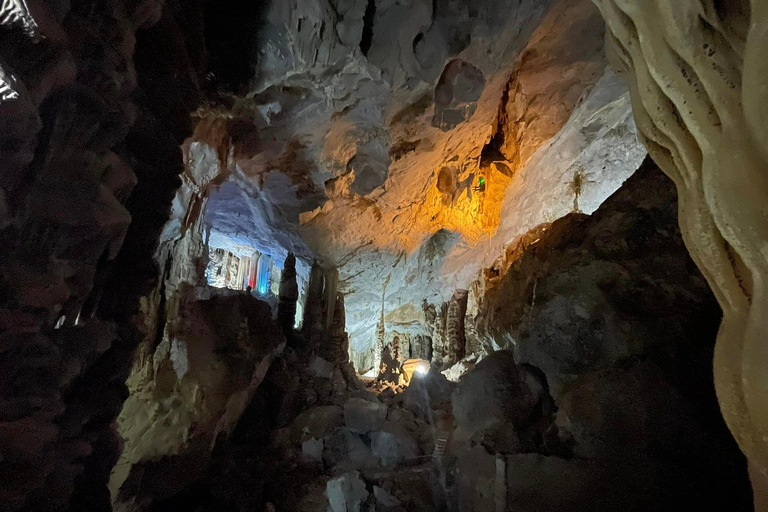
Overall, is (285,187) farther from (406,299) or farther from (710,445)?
(710,445)

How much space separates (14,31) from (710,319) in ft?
13.7

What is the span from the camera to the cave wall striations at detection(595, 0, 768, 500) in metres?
1.41

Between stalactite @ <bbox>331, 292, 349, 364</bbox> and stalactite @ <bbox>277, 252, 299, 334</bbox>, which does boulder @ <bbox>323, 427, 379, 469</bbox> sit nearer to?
stalactite @ <bbox>331, 292, 349, 364</bbox>

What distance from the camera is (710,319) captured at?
105 inches

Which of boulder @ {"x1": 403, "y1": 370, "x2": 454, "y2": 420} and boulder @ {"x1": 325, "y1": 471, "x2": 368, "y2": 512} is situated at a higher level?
boulder @ {"x1": 403, "y1": 370, "x2": 454, "y2": 420}

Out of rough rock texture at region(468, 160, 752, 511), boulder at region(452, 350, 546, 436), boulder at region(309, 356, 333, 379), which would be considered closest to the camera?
rough rock texture at region(468, 160, 752, 511)

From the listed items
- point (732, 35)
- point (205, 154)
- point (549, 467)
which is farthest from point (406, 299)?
point (732, 35)

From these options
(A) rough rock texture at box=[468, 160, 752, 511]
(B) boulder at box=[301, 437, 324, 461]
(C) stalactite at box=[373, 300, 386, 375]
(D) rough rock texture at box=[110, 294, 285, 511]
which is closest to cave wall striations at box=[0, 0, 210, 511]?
(D) rough rock texture at box=[110, 294, 285, 511]

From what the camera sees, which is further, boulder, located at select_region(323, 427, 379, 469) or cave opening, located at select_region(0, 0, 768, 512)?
boulder, located at select_region(323, 427, 379, 469)

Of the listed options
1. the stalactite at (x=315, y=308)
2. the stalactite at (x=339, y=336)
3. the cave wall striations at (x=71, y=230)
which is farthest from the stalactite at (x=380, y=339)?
the cave wall striations at (x=71, y=230)

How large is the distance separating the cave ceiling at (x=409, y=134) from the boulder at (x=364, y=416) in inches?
138

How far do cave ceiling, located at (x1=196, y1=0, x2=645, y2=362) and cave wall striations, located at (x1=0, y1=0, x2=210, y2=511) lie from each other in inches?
72.7

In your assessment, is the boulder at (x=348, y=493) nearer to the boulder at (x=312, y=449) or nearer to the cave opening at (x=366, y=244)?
the cave opening at (x=366, y=244)

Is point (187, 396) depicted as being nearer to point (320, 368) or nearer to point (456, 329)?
point (320, 368)
